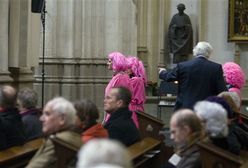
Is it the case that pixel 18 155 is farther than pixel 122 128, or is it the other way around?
pixel 122 128

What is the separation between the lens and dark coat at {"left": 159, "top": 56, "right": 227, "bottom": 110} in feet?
26.6

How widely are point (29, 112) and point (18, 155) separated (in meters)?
1.24

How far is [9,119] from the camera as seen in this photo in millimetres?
6695

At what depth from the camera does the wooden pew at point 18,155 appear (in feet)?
19.7

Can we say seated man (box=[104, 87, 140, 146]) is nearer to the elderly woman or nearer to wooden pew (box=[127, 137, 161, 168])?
wooden pew (box=[127, 137, 161, 168])

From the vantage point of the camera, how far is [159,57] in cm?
2155

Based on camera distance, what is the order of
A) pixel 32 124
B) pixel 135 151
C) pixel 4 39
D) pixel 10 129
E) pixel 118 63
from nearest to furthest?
pixel 135 151 < pixel 10 129 < pixel 32 124 < pixel 118 63 < pixel 4 39

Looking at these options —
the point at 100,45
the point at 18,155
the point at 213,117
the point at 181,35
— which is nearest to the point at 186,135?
the point at 213,117

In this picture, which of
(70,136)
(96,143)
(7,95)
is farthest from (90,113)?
(96,143)

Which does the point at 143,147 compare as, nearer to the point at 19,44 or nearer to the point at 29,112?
the point at 29,112

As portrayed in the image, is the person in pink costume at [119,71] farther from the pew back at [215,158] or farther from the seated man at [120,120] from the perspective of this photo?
the pew back at [215,158]

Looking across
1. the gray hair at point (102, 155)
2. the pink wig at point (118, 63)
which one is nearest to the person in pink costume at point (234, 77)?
the pink wig at point (118, 63)

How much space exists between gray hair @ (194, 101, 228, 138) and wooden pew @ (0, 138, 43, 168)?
181cm

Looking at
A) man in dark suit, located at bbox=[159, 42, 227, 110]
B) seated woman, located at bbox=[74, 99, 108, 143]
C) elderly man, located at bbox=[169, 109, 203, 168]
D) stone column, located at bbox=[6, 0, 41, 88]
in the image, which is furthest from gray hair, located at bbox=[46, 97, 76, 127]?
stone column, located at bbox=[6, 0, 41, 88]
